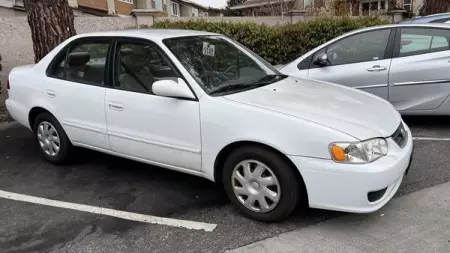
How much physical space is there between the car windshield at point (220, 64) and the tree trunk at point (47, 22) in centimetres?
316

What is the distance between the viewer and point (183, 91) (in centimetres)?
349

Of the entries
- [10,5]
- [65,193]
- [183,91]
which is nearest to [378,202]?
[183,91]

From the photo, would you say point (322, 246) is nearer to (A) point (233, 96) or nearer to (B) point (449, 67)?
(A) point (233, 96)

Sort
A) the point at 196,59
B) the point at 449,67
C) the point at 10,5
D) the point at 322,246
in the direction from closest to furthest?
the point at 322,246 < the point at 196,59 < the point at 449,67 < the point at 10,5

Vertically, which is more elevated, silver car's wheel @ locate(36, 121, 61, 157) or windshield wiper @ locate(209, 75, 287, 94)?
windshield wiper @ locate(209, 75, 287, 94)

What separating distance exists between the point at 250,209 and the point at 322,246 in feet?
2.12

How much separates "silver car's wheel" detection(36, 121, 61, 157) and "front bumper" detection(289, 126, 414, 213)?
3.01 m

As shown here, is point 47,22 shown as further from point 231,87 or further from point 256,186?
point 256,186

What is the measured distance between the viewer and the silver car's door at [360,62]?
5.53 metres

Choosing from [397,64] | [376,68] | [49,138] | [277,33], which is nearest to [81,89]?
→ [49,138]

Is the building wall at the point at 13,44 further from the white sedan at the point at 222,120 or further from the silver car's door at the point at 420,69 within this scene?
the silver car's door at the point at 420,69

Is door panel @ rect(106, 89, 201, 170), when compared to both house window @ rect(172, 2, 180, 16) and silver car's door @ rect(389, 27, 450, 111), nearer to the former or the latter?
silver car's door @ rect(389, 27, 450, 111)

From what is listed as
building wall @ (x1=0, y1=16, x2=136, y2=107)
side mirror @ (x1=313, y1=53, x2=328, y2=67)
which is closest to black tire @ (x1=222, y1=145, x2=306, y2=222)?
side mirror @ (x1=313, y1=53, x2=328, y2=67)

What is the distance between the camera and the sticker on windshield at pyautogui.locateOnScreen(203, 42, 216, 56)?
4078mm
